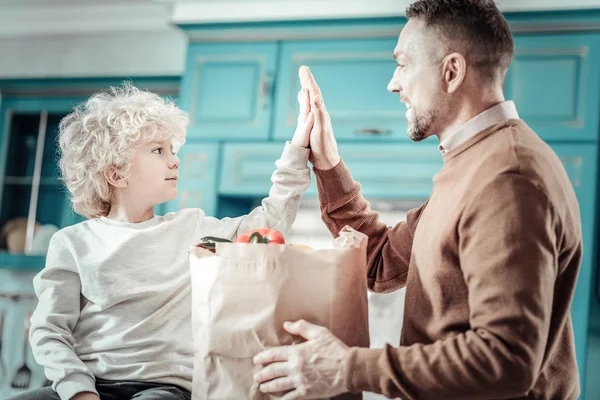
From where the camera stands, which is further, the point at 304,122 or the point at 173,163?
the point at 173,163

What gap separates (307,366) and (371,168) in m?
2.18

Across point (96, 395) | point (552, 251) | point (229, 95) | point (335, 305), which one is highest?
point (229, 95)

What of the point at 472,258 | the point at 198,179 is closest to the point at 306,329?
the point at 472,258

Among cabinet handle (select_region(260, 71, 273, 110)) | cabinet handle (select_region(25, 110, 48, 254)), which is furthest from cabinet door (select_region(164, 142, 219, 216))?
cabinet handle (select_region(25, 110, 48, 254))

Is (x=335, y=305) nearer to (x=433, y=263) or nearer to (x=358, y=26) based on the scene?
(x=433, y=263)

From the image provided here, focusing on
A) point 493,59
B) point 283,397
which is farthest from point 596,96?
point 283,397

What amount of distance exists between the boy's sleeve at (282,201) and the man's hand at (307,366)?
16.1 inches

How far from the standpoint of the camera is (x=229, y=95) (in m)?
3.48

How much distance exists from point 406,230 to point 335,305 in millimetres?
400

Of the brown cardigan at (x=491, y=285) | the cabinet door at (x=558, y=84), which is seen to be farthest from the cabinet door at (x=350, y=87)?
the brown cardigan at (x=491, y=285)

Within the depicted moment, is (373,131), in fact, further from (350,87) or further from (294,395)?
(294,395)

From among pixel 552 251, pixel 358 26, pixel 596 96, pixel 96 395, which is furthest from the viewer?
pixel 358 26

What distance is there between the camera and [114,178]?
1589 mm

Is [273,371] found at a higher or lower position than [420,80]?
lower
